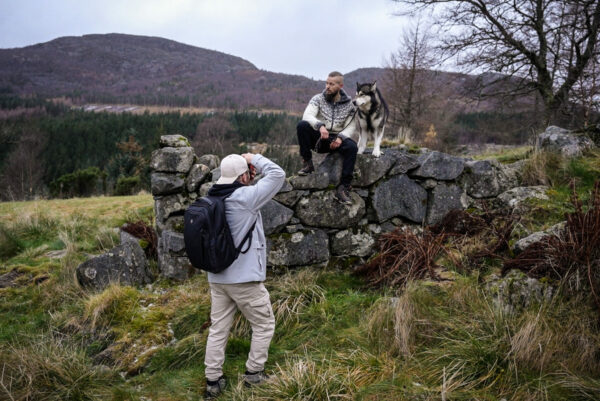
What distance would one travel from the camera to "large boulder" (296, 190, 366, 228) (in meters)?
5.25

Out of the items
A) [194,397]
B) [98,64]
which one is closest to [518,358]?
[194,397]

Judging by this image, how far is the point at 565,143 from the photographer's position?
6.67 metres

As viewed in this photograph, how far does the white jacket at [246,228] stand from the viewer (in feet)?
10.0

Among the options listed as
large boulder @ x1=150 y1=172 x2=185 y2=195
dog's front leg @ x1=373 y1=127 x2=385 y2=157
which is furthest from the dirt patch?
dog's front leg @ x1=373 y1=127 x2=385 y2=157

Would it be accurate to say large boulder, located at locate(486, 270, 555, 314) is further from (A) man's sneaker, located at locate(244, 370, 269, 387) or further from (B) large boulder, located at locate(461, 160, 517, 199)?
(B) large boulder, located at locate(461, 160, 517, 199)

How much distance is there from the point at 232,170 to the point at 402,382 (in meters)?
2.33

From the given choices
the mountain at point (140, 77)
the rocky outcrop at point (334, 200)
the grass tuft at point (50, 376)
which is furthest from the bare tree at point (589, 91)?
the mountain at point (140, 77)

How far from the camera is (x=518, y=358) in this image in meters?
2.77

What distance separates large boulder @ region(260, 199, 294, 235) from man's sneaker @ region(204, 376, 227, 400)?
235cm

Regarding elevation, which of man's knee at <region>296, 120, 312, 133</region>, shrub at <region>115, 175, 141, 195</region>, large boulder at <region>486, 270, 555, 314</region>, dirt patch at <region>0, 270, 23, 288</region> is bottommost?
shrub at <region>115, 175, 141, 195</region>

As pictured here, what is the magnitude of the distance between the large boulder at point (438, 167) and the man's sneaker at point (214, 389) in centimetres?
410

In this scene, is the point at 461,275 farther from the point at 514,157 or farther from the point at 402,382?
the point at 514,157

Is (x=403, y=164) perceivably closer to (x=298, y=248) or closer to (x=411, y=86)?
(x=298, y=248)

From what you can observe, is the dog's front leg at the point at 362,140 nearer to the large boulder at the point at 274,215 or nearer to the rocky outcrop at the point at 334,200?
the rocky outcrop at the point at 334,200
